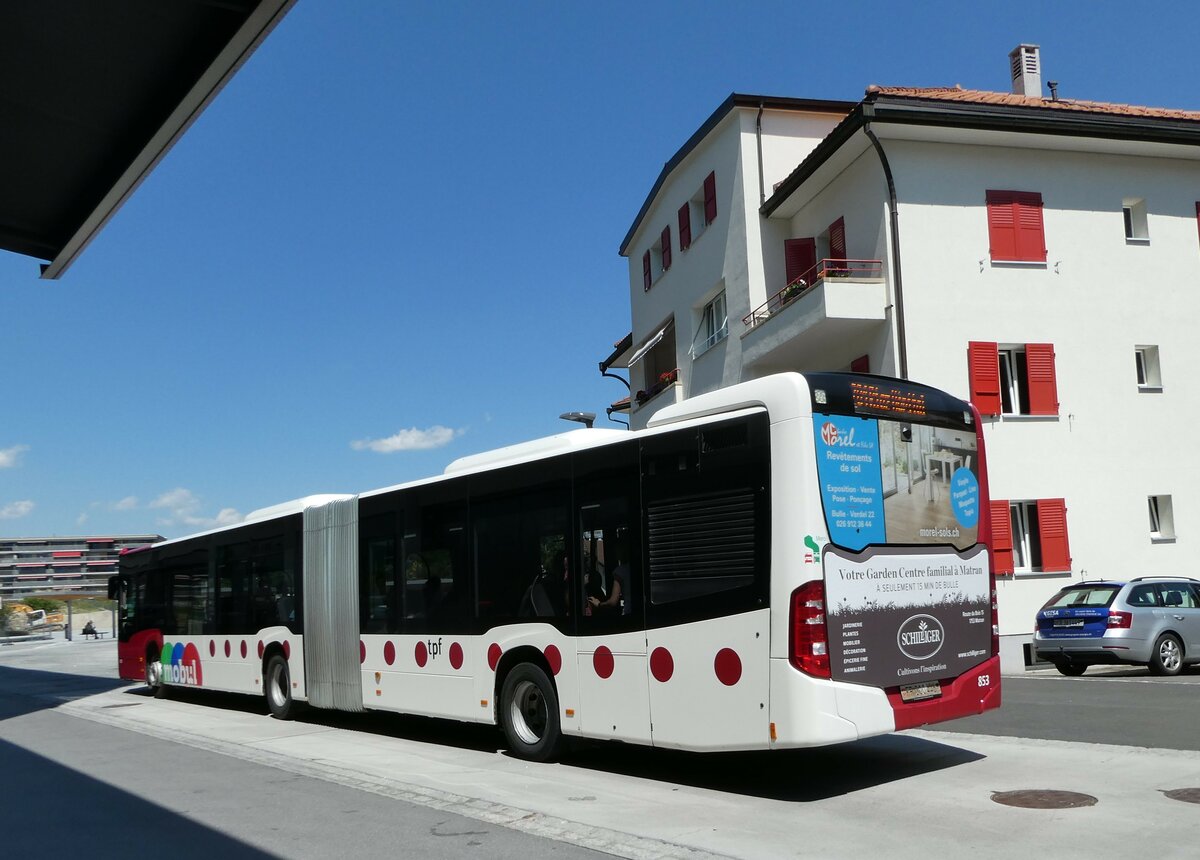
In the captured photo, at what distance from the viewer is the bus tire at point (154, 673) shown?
799 inches

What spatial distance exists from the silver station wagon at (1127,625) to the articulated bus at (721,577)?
28.5ft

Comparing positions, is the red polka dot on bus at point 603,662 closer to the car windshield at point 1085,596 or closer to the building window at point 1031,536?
the car windshield at point 1085,596

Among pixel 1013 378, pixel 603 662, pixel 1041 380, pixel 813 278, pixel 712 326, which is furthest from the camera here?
pixel 712 326

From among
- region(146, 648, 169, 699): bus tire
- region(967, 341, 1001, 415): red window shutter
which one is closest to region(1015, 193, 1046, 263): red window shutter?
region(967, 341, 1001, 415): red window shutter

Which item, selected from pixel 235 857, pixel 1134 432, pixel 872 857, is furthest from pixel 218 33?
pixel 1134 432

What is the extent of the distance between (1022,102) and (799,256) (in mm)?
5473

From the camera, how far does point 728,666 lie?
8.23 m

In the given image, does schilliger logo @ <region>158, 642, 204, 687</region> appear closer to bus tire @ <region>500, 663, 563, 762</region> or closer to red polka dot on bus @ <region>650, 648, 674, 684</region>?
bus tire @ <region>500, 663, 563, 762</region>

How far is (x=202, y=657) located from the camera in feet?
60.7

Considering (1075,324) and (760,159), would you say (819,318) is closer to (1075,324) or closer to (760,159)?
(1075,324)

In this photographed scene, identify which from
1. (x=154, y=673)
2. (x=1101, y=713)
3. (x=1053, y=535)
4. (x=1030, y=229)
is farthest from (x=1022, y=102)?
(x=154, y=673)

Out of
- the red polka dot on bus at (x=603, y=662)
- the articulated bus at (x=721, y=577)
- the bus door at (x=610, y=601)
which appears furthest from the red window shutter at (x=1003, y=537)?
the red polka dot on bus at (x=603, y=662)

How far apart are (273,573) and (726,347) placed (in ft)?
43.6

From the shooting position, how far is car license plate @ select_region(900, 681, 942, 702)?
8.33m
